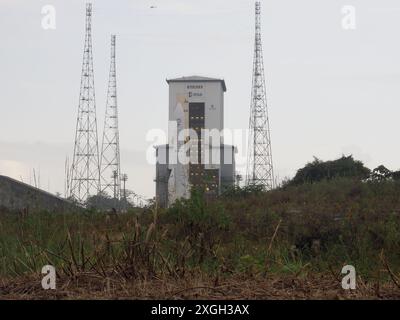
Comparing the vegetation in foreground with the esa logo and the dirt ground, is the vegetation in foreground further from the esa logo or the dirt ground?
the esa logo

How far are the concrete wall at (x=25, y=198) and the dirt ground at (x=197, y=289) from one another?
682 centimetres

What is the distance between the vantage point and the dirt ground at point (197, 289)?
4586mm

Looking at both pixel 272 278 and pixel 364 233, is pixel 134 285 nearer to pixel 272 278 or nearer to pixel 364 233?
pixel 272 278

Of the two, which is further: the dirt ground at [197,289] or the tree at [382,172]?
the tree at [382,172]

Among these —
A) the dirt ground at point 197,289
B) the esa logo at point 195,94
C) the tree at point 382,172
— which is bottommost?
the dirt ground at point 197,289

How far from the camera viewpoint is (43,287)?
498 centimetres

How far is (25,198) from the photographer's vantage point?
1444 centimetres

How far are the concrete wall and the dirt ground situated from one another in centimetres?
682

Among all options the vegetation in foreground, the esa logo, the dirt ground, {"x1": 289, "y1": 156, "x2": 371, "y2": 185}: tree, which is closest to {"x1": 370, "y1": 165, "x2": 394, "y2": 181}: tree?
{"x1": 289, "y1": 156, "x2": 371, "y2": 185}: tree

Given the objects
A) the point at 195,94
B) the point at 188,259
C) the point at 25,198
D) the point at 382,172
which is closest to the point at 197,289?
the point at 188,259

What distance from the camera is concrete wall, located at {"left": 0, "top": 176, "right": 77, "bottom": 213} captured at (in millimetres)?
12613

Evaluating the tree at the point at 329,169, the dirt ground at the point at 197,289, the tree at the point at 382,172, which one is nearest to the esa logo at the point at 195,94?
the tree at the point at 329,169

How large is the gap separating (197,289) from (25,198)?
34.5 feet

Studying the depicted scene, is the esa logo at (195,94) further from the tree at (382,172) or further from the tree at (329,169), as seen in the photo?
the tree at (382,172)
